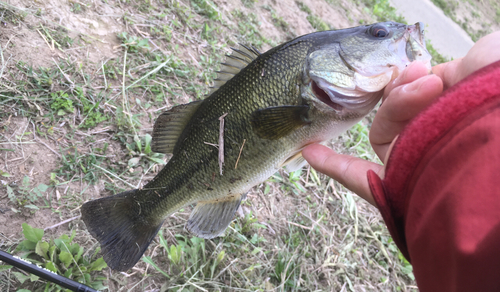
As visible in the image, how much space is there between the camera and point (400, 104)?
42.0 inches

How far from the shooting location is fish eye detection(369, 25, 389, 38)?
136 cm

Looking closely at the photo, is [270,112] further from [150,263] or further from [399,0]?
[399,0]

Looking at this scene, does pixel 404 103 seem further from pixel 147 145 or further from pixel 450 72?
pixel 147 145

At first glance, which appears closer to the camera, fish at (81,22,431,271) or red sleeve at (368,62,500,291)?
red sleeve at (368,62,500,291)

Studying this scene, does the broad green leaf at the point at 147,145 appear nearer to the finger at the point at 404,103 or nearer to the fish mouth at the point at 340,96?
the fish mouth at the point at 340,96

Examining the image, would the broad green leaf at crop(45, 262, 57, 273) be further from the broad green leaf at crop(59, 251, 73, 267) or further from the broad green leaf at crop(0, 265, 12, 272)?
the broad green leaf at crop(0, 265, 12, 272)

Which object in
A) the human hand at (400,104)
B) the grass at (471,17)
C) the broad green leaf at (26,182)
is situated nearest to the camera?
the human hand at (400,104)

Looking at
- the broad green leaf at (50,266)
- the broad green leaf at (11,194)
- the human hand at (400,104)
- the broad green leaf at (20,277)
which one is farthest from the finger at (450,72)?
the broad green leaf at (11,194)

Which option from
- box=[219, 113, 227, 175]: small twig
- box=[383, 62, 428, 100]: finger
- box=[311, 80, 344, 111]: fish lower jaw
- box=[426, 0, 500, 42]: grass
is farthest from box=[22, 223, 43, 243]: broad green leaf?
box=[426, 0, 500, 42]: grass

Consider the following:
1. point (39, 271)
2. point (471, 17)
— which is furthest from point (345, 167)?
point (471, 17)

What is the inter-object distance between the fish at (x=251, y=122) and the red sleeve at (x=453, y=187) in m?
0.55

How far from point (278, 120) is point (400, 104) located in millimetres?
518

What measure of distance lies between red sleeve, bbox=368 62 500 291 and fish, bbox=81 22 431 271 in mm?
552

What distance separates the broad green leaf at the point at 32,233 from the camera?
4.94 feet
